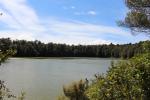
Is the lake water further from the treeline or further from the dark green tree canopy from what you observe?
the treeline

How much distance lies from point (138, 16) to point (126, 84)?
271 inches

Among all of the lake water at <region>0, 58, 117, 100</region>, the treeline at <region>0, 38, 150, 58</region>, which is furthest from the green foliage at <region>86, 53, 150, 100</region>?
the treeline at <region>0, 38, 150, 58</region>

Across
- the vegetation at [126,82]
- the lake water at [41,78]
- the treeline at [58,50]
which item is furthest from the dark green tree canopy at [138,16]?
the treeline at [58,50]

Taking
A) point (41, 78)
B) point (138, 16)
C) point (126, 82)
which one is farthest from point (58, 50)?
point (126, 82)

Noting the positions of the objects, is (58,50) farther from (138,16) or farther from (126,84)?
(126,84)

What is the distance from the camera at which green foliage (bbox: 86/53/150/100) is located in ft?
23.9

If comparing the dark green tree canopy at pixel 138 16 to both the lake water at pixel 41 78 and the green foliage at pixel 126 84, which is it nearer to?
the lake water at pixel 41 78

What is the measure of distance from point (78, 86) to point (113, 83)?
27.0 feet

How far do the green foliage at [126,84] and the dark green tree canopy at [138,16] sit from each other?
576cm

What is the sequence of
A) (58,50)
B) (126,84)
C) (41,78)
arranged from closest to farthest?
1. (126,84)
2. (41,78)
3. (58,50)

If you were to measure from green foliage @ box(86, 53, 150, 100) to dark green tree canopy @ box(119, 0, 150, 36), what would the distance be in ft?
18.9

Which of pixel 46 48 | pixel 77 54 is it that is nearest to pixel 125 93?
pixel 46 48

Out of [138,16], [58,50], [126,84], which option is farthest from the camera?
[58,50]

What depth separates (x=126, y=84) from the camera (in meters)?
7.43
